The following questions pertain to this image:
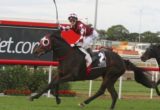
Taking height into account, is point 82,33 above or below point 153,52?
above

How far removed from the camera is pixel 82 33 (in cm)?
1191

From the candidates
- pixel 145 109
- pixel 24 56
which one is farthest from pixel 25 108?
pixel 24 56

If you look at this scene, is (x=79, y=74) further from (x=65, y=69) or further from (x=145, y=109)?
(x=145, y=109)

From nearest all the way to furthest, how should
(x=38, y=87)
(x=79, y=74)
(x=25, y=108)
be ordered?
1. (x=25, y=108)
2. (x=79, y=74)
3. (x=38, y=87)

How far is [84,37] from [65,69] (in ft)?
3.41

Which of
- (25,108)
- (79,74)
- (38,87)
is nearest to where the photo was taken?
(25,108)

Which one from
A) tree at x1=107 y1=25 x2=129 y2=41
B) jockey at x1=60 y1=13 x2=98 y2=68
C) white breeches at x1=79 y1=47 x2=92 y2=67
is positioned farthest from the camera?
tree at x1=107 y1=25 x2=129 y2=41

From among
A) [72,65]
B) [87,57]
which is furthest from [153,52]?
[72,65]

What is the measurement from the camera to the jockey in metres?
11.8

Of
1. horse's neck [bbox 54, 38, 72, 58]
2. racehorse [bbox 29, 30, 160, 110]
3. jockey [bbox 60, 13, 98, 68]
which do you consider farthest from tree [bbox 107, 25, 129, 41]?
horse's neck [bbox 54, 38, 72, 58]

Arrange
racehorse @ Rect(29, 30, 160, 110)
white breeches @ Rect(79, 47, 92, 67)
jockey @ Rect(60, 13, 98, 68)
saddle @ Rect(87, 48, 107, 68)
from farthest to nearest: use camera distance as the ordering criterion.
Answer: saddle @ Rect(87, 48, 107, 68)
white breeches @ Rect(79, 47, 92, 67)
jockey @ Rect(60, 13, 98, 68)
racehorse @ Rect(29, 30, 160, 110)

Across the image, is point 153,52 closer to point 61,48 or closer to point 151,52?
point 151,52

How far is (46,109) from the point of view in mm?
11219

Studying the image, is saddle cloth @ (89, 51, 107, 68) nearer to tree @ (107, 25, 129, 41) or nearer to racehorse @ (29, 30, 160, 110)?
racehorse @ (29, 30, 160, 110)
